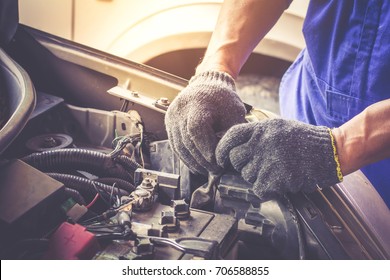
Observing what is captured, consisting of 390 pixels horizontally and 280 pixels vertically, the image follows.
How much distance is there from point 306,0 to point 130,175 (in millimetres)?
1394

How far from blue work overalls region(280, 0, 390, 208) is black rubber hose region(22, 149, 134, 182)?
660 mm

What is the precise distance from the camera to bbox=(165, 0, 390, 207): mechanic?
87cm

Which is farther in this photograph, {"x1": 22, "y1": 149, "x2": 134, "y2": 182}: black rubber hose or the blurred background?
the blurred background

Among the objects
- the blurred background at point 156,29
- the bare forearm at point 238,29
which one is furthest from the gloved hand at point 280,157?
the blurred background at point 156,29

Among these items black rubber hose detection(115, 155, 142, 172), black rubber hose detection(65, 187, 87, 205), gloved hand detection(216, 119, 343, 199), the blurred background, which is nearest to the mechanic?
gloved hand detection(216, 119, 343, 199)

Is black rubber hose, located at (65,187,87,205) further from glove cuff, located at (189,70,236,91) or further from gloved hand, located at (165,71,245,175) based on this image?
glove cuff, located at (189,70,236,91)

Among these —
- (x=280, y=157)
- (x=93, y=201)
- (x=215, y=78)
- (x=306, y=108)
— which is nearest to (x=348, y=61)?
(x=306, y=108)

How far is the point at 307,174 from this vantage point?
86cm

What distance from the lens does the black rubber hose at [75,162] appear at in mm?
1006

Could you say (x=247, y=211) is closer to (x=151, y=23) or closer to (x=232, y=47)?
(x=232, y=47)

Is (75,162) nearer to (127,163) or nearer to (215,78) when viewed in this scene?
(127,163)

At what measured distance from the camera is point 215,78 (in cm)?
115
